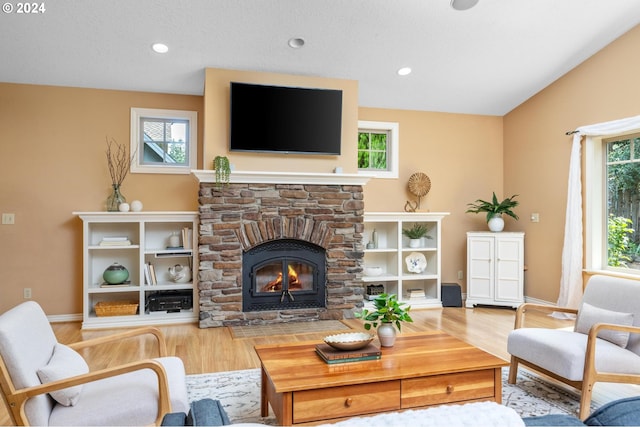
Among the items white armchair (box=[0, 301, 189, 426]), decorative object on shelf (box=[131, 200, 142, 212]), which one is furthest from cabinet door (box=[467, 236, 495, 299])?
white armchair (box=[0, 301, 189, 426])

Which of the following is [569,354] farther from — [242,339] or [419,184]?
[419,184]

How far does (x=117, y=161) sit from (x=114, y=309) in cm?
174

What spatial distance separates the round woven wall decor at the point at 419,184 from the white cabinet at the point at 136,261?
116 inches

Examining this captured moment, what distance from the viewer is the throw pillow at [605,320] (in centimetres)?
276

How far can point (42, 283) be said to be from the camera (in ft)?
16.1

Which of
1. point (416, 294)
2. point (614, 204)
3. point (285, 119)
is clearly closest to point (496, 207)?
point (614, 204)

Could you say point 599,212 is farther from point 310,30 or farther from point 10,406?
point 10,406

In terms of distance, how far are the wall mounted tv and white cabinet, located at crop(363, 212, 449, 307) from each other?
3.94 ft

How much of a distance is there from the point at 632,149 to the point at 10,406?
231 inches

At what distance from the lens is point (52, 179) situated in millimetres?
4965

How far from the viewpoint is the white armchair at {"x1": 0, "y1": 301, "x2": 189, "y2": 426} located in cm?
170

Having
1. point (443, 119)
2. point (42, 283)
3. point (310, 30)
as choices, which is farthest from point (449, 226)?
point (42, 283)

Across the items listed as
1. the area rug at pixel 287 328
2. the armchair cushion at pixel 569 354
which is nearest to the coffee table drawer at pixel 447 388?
the armchair cushion at pixel 569 354

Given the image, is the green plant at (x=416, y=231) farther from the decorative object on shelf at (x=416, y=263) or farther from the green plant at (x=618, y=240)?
the green plant at (x=618, y=240)
